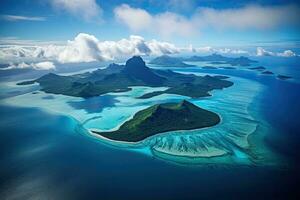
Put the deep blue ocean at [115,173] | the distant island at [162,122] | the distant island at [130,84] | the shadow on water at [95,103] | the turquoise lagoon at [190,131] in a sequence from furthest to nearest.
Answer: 1. the distant island at [130,84]
2. the shadow on water at [95,103]
3. the distant island at [162,122]
4. the turquoise lagoon at [190,131]
5. the deep blue ocean at [115,173]

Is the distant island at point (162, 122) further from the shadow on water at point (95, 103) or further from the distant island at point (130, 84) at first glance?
the distant island at point (130, 84)

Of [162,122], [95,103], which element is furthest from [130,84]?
[162,122]

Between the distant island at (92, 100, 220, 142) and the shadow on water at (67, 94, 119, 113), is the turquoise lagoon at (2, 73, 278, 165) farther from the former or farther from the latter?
the distant island at (92, 100, 220, 142)

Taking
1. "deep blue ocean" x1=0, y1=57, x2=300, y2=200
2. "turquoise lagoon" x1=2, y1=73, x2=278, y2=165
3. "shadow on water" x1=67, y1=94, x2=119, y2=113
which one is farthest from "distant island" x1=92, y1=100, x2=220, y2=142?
"shadow on water" x1=67, y1=94, x2=119, y2=113

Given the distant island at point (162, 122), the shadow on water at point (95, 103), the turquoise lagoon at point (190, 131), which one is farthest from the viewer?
the shadow on water at point (95, 103)

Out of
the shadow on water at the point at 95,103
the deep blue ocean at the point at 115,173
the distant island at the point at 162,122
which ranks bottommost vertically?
the shadow on water at the point at 95,103

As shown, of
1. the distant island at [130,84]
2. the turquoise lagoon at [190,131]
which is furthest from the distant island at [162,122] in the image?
the distant island at [130,84]

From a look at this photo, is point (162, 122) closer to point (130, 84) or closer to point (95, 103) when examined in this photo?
point (95, 103)
